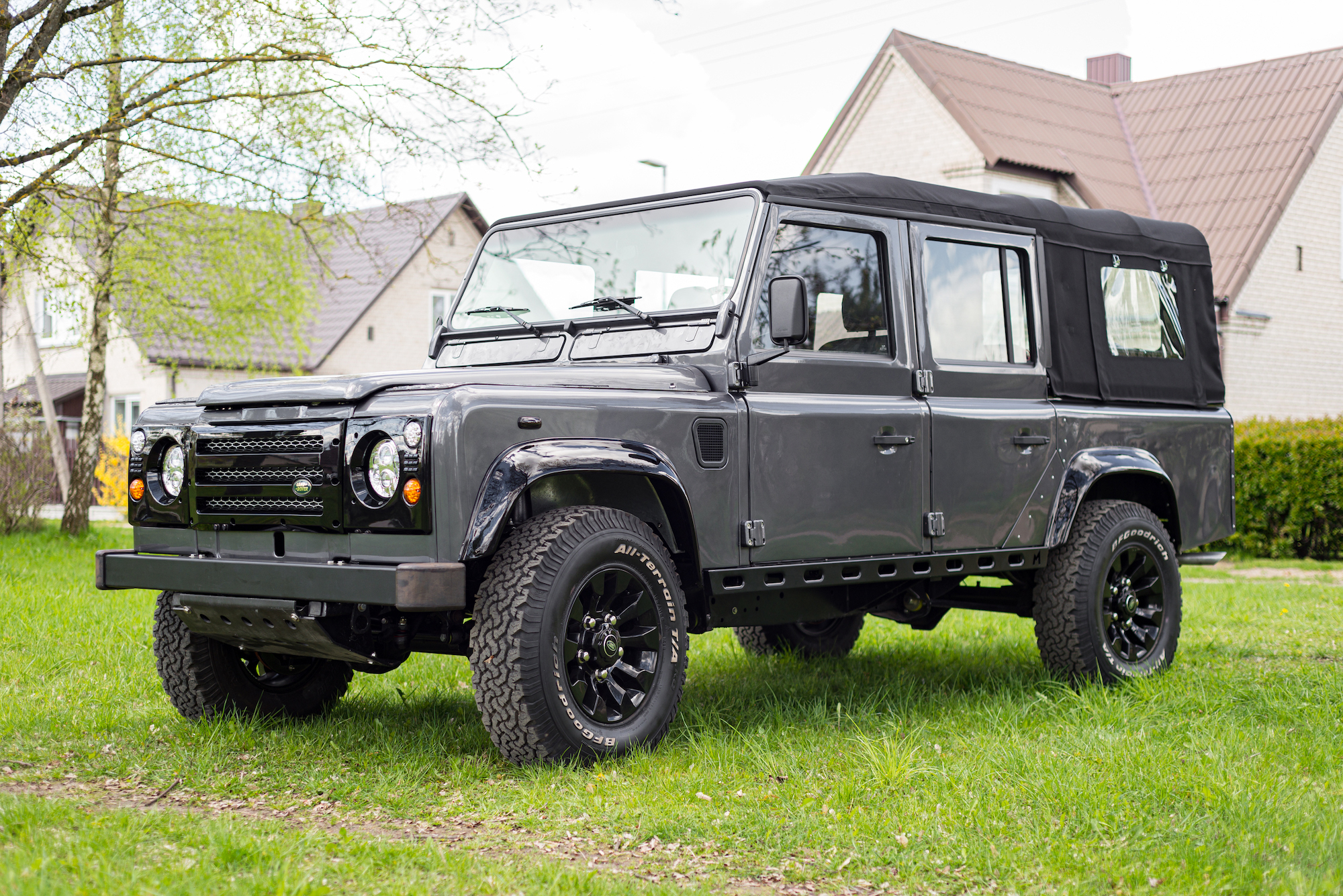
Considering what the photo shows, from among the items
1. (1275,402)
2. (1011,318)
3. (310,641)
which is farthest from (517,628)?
(1275,402)

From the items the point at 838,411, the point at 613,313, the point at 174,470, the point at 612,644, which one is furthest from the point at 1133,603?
the point at 174,470

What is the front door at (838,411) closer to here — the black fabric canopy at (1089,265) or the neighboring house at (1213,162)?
the black fabric canopy at (1089,265)

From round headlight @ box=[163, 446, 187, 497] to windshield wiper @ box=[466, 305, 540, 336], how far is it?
1618mm

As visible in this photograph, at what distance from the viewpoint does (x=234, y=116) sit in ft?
46.0

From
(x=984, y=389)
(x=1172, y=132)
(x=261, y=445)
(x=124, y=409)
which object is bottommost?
(x=261, y=445)

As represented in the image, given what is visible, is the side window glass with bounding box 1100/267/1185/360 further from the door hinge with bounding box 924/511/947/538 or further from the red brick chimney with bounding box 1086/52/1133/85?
the red brick chimney with bounding box 1086/52/1133/85

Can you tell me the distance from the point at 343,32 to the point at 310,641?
790 cm

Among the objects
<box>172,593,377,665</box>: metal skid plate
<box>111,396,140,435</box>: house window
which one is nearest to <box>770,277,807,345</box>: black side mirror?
<box>172,593,377,665</box>: metal skid plate

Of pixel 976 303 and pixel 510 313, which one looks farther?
pixel 976 303

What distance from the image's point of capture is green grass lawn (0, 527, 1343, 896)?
378 cm

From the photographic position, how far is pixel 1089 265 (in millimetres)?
7141

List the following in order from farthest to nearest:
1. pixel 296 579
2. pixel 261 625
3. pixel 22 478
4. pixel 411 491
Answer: pixel 22 478 < pixel 261 625 < pixel 296 579 < pixel 411 491

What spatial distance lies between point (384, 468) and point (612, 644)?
3.53ft

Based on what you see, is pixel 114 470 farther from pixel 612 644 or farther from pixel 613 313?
pixel 612 644
